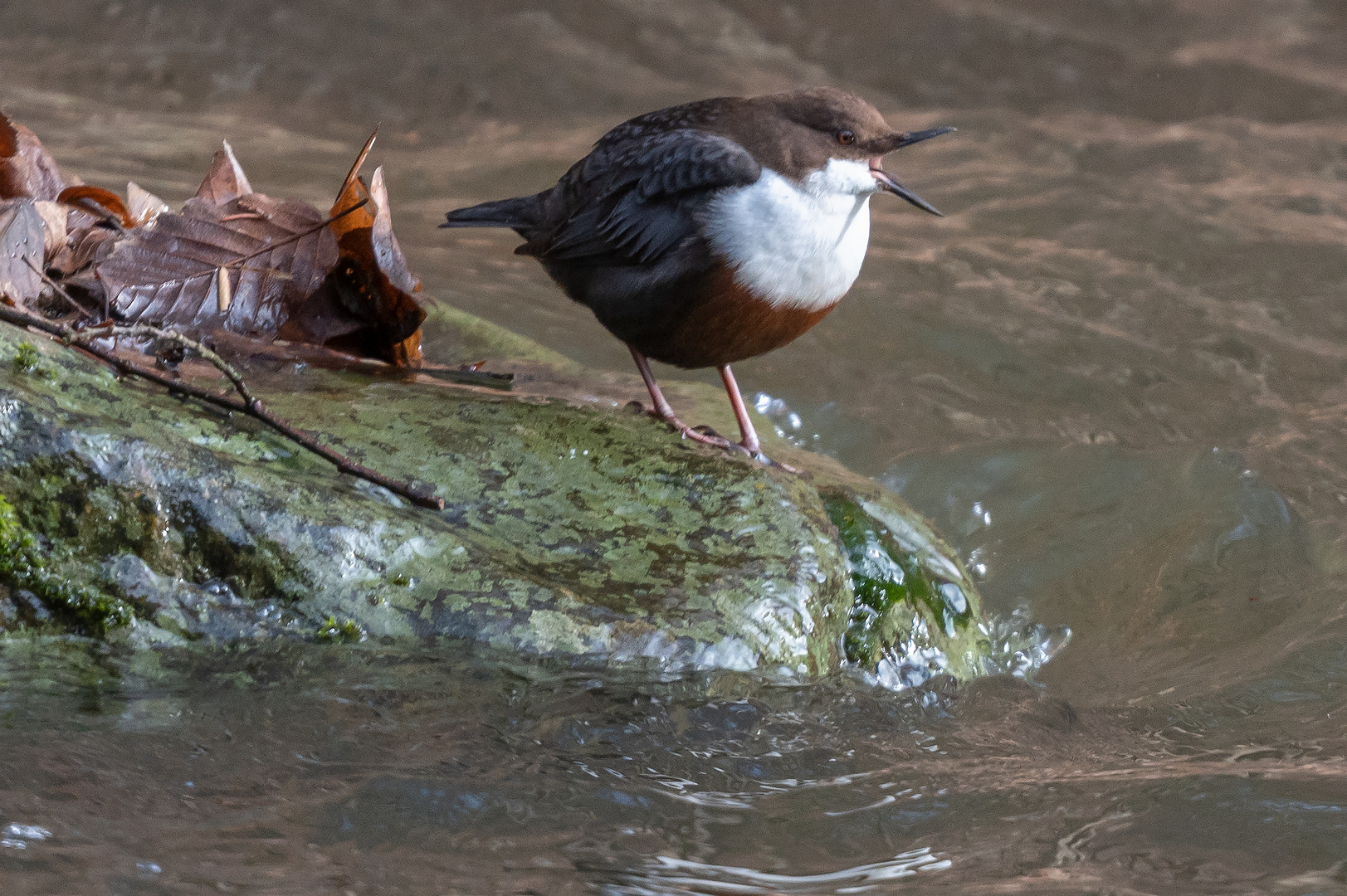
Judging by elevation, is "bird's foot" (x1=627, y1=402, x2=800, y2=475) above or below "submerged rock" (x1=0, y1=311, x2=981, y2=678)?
above

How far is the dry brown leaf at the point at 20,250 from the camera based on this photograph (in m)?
2.68

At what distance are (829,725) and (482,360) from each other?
5.86 feet

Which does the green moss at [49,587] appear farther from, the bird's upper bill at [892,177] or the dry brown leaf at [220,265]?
the bird's upper bill at [892,177]

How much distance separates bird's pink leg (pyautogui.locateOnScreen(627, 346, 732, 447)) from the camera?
3.17 metres

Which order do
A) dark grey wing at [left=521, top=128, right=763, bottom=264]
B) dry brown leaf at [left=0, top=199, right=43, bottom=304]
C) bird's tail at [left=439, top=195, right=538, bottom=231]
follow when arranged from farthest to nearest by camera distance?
bird's tail at [left=439, top=195, right=538, bottom=231] < dark grey wing at [left=521, top=128, right=763, bottom=264] < dry brown leaf at [left=0, top=199, right=43, bottom=304]

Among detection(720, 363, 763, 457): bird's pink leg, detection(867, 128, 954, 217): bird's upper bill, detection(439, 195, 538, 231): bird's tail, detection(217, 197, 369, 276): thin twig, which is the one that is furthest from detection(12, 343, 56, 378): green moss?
detection(867, 128, 954, 217): bird's upper bill

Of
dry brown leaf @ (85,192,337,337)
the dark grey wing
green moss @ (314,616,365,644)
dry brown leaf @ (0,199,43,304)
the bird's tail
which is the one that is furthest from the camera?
the bird's tail

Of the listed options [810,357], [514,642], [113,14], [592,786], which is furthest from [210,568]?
[113,14]

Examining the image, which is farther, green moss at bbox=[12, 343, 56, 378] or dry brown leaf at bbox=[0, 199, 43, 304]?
dry brown leaf at bbox=[0, 199, 43, 304]

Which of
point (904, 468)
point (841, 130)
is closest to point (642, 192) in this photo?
point (841, 130)

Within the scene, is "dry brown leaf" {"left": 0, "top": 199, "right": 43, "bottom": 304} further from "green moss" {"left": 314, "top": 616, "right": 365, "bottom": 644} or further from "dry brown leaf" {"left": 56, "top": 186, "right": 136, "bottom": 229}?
"green moss" {"left": 314, "top": 616, "right": 365, "bottom": 644}

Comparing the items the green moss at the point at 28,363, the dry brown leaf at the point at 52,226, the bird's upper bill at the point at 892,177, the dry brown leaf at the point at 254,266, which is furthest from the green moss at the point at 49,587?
the bird's upper bill at the point at 892,177

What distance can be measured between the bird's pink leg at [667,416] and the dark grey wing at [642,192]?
11.7 inches

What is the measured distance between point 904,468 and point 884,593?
1.59 meters
